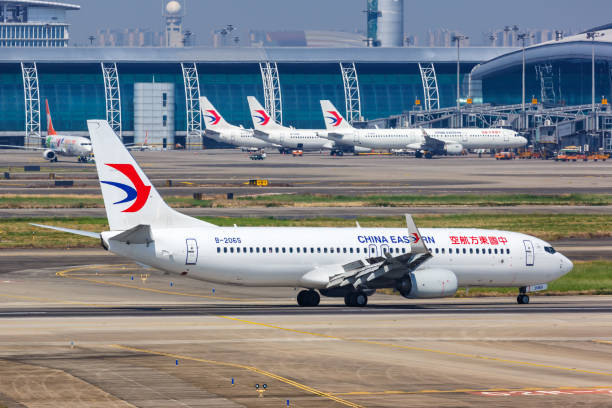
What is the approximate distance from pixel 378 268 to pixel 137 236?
A: 9.97 meters

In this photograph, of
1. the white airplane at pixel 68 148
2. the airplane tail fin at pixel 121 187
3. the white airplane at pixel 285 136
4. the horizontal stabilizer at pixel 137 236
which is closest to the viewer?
the horizontal stabilizer at pixel 137 236

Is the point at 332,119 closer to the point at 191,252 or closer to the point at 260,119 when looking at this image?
the point at 260,119

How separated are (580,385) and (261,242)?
17.4 m

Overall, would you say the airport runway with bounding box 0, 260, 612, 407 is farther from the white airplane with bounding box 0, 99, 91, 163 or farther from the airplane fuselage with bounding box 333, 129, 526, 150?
the airplane fuselage with bounding box 333, 129, 526, 150

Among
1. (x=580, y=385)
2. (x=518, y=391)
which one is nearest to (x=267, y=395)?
(x=518, y=391)

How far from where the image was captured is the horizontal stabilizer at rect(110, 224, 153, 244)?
136 feet

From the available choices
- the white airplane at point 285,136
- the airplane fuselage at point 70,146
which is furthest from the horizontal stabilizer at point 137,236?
the white airplane at point 285,136

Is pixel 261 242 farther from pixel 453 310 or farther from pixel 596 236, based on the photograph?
pixel 596 236

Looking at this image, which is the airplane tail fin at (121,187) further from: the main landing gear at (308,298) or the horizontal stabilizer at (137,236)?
the main landing gear at (308,298)

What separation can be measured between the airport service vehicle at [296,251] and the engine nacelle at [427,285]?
0.04 m

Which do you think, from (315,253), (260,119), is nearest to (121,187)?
(315,253)

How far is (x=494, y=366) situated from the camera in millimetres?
32156

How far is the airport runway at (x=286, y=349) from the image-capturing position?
90.5ft

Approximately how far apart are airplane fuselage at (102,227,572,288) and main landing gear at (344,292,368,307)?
1459mm
